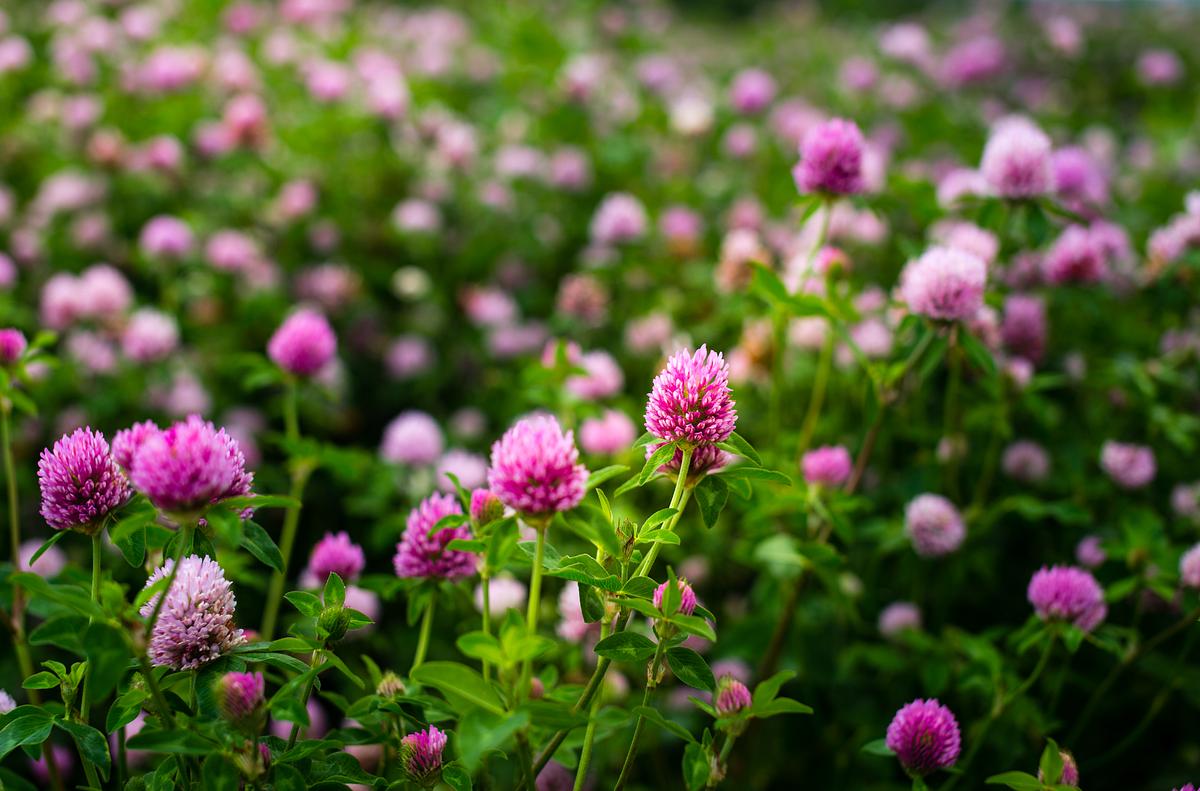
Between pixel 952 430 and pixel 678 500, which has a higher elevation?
pixel 678 500

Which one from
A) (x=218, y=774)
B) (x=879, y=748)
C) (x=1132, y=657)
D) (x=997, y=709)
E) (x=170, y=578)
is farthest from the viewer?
(x=1132, y=657)

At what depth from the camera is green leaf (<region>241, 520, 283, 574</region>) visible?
1.23 meters

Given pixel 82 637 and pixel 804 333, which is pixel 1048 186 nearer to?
pixel 804 333

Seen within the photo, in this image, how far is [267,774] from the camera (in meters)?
1.21

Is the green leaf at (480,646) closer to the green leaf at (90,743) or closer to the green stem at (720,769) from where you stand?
the green stem at (720,769)

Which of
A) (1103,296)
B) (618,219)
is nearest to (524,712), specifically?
(1103,296)

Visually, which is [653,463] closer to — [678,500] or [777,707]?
[678,500]

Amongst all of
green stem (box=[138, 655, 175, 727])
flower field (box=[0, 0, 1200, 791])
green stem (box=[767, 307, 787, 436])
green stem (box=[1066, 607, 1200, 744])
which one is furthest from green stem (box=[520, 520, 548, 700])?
green stem (box=[1066, 607, 1200, 744])

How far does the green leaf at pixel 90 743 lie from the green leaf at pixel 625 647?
0.71 m

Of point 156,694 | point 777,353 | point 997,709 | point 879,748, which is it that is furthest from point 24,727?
point 777,353

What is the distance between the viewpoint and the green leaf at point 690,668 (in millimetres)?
1263

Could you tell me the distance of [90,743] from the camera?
4.08 ft

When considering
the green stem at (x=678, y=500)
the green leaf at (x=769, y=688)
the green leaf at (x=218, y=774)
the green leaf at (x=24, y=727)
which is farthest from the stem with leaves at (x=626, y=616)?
the green leaf at (x=24, y=727)

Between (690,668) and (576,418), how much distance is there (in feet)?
3.52
